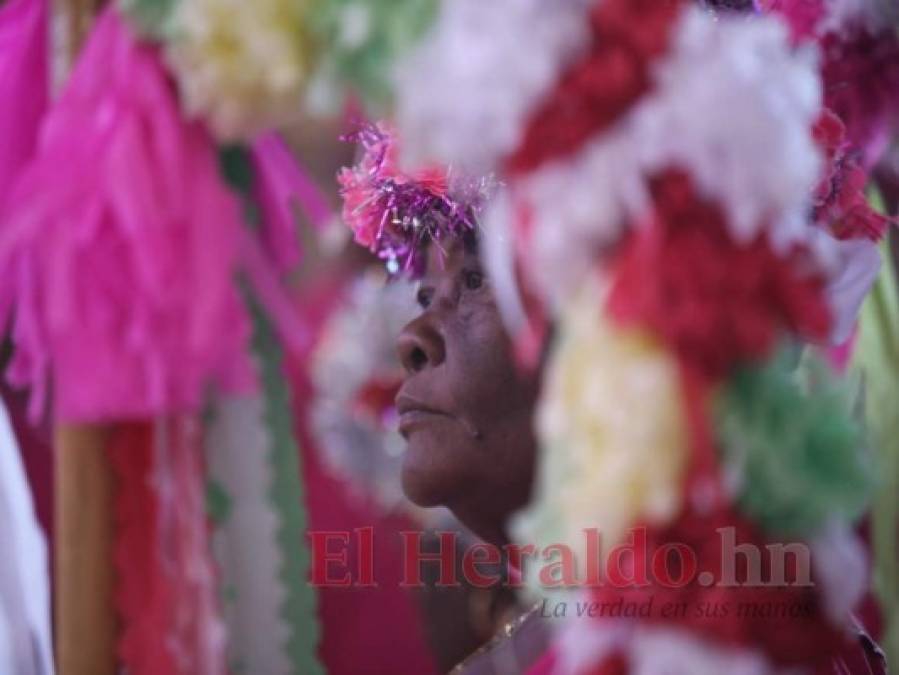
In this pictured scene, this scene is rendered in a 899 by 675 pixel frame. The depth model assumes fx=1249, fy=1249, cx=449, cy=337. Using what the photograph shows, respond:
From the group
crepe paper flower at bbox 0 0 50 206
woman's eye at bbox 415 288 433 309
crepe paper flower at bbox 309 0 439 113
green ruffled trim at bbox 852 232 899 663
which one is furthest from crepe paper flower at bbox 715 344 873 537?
green ruffled trim at bbox 852 232 899 663

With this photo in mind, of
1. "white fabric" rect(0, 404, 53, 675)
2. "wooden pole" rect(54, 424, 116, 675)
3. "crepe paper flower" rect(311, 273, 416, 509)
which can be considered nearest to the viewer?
"wooden pole" rect(54, 424, 116, 675)

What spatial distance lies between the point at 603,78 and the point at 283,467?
34 centimetres

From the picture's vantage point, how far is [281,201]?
86 centimetres

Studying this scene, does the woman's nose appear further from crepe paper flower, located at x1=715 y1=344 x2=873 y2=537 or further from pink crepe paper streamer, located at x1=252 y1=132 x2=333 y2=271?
crepe paper flower, located at x1=715 y1=344 x2=873 y2=537

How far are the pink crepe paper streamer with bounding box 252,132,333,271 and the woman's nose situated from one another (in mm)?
514

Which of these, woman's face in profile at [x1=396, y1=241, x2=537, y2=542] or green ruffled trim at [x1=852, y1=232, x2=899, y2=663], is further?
green ruffled trim at [x1=852, y1=232, x2=899, y2=663]

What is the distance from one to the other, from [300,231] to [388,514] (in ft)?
3.59

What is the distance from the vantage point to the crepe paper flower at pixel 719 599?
73 centimetres

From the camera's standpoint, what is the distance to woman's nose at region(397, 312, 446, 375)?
1.37m

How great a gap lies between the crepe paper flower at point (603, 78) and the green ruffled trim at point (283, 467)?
8.6 inches

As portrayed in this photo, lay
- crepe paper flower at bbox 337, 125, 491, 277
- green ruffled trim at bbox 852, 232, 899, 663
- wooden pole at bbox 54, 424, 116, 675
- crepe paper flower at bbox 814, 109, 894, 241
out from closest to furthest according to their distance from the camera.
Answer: wooden pole at bbox 54, 424, 116, 675 → crepe paper flower at bbox 814, 109, 894, 241 → crepe paper flower at bbox 337, 125, 491, 277 → green ruffled trim at bbox 852, 232, 899, 663

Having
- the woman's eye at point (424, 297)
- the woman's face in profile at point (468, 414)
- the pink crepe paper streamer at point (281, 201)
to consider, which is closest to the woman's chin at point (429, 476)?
the woman's face in profile at point (468, 414)

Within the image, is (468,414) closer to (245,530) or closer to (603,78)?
(245,530)

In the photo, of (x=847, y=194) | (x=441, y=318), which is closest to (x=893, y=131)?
(x=847, y=194)
